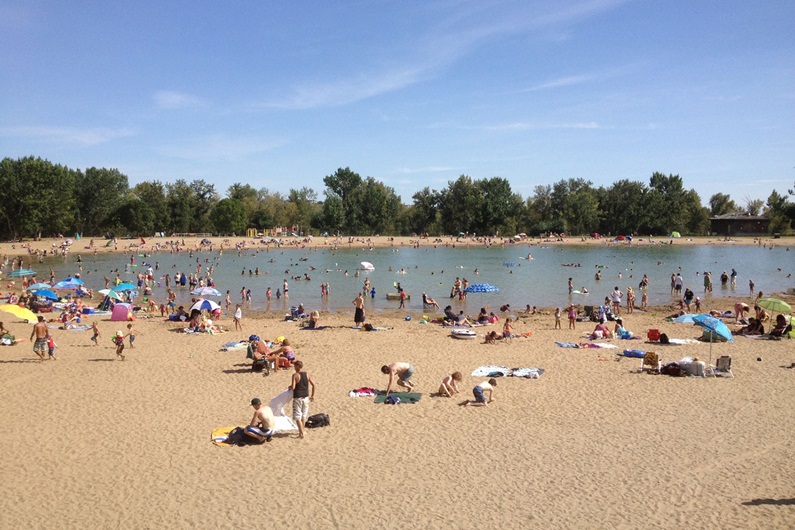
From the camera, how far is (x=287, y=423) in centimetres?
1052

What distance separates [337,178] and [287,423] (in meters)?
91.3

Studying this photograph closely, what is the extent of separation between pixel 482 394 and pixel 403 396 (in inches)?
66.8

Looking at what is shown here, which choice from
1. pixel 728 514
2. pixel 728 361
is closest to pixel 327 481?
pixel 728 514

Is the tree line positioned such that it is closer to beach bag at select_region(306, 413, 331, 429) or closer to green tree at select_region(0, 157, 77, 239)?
green tree at select_region(0, 157, 77, 239)

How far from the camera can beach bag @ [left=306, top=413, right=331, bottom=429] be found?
1058cm

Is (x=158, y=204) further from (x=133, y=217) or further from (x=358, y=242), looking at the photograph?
(x=358, y=242)

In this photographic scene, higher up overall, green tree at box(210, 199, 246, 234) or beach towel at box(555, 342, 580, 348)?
green tree at box(210, 199, 246, 234)

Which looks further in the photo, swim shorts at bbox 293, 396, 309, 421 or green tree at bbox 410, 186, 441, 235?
green tree at bbox 410, 186, 441, 235

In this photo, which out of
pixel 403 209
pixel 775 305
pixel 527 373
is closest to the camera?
pixel 527 373

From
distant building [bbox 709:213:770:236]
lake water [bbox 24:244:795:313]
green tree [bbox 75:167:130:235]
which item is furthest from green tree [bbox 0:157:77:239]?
distant building [bbox 709:213:770:236]

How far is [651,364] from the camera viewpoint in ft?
46.8

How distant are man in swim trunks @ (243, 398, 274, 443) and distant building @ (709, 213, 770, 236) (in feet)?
349

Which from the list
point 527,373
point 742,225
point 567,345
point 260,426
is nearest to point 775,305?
point 567,345

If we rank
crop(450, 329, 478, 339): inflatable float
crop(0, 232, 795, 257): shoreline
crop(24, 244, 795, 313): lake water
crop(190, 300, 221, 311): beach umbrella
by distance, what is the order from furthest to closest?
1. crop(0, 232, 795, 257): shoreline
2. crop(24, 244, 795, 313): lake water
3. crop(190, 300, 221, 311): beach umbrella
4. crop(450, 329, 478, 339): inflatable float
